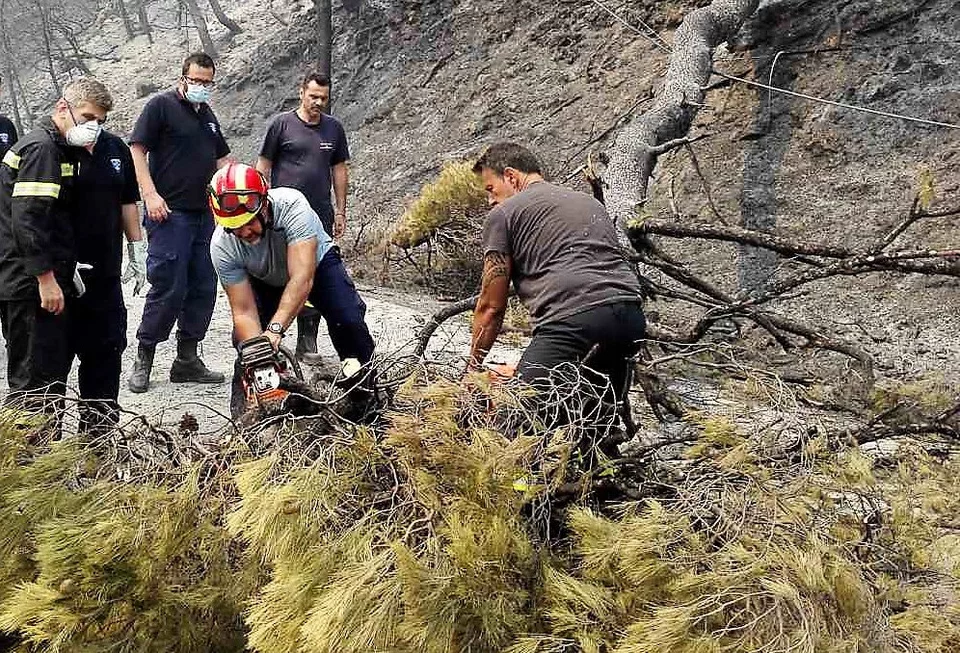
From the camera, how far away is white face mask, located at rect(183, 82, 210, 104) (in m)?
4.95

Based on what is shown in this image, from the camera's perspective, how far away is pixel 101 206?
3967mm

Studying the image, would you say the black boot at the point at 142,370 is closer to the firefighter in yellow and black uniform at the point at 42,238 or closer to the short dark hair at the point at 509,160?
the firefighter in yellow and black uniform at the point at 42,238

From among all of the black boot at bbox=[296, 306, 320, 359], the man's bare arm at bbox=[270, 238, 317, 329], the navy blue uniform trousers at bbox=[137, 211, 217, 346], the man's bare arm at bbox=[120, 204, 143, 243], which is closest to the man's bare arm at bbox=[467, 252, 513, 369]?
the man's bare arm at bbox=[270, 238, 317, 329]

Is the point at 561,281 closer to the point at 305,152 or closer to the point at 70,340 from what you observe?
the point at 70,340

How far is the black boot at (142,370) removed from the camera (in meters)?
4.95

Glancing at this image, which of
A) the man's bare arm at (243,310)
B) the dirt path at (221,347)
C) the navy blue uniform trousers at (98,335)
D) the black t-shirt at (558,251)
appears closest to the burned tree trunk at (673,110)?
the dirt path at (221,347)

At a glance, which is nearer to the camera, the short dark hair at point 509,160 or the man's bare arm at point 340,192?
the short dark hair at point 509,160

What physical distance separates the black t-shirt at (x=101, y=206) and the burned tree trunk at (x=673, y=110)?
2757 mm

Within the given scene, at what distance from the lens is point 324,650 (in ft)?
5.57

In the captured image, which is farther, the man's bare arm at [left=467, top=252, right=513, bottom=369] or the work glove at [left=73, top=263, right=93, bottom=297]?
the work glove at [left=73, top=263, right=93, bottom=297]

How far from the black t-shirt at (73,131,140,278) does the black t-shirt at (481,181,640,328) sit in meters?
2.02

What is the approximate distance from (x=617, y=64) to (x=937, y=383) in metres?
6.58

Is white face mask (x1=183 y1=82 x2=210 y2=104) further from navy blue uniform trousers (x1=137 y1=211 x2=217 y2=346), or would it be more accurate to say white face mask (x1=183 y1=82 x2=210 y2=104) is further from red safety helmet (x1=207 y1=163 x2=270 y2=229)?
red safety helmet (x1=207 y1=163 x2=270 y2=229)

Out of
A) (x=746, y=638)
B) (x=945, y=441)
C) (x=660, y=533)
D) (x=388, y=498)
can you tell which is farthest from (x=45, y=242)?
(x=945, y=441)
